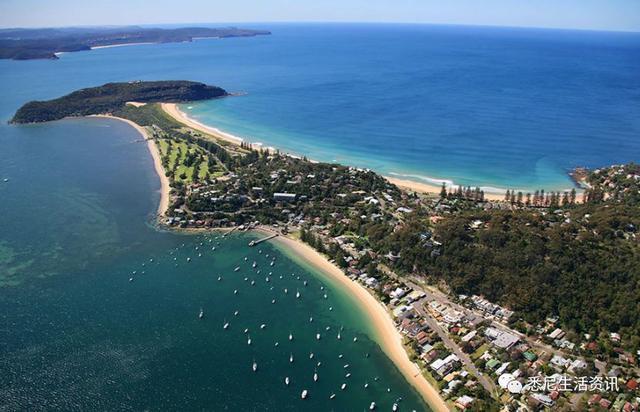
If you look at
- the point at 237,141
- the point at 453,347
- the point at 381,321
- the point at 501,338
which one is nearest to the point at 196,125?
the point at 237,141

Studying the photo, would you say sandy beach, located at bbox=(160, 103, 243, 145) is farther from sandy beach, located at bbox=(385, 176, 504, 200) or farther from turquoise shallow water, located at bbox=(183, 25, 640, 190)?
sandy beach, located at bbox=(385, 176, 504, 200)

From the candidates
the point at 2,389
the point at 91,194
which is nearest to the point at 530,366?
the point at 2,389

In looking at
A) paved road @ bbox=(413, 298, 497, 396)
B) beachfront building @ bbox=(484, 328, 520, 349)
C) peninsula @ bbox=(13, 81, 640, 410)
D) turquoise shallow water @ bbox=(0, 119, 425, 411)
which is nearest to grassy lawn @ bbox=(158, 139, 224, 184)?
peninsula @ bbox=(13, 81, 640, 410)

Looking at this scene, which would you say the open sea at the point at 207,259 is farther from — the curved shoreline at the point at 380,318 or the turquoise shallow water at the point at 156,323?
the curved shoreline at the point at 380,318

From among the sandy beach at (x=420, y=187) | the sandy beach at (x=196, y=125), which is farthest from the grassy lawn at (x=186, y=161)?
the sandy beach at (x=420, y=187)

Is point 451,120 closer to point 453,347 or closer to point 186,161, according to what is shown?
point 186,161

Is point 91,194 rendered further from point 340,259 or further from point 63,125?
point 63,125

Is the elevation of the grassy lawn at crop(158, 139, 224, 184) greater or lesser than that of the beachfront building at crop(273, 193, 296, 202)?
greater

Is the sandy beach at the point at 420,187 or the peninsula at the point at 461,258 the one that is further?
the sandy beach at the point at 420,187
